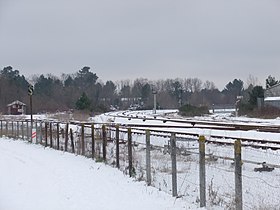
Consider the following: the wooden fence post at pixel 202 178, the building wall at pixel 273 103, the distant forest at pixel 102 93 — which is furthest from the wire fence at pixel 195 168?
the distant forest at pixel 102 93

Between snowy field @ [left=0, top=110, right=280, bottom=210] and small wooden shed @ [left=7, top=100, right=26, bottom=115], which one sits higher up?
small wooden shed @ [left=7, top=100, right=26, bottom=115]

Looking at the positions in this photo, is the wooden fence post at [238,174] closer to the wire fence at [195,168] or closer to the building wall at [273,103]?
the wire fence at [195,168]

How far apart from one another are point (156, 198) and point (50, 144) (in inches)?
523

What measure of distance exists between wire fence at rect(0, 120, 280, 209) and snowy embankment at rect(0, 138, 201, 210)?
43 cm

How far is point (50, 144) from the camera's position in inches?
872

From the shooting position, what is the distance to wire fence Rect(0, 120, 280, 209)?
862 centimetres

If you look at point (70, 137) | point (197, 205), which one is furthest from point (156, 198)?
point (70, 137)

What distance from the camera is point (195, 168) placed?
11.9 m

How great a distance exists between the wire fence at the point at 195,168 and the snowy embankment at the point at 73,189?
433 millimetres

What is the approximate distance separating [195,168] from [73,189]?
323cm

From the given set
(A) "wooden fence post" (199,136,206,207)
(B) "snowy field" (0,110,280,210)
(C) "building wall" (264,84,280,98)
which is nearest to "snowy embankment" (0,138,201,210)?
(B) "snowy field" (0,110,280,210)

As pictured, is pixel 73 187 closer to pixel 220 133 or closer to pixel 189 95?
pixel 220 133

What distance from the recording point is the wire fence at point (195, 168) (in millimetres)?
8625

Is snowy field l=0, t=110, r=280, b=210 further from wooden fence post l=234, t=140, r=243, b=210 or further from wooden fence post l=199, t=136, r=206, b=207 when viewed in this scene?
wooden fence post l=234, t=140, r=243, b=210
